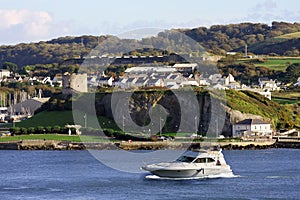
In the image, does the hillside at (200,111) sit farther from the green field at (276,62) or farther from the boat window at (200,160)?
the green field at (276,62)

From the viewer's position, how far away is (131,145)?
79250 millimetres

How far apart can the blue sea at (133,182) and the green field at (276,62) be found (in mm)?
71183

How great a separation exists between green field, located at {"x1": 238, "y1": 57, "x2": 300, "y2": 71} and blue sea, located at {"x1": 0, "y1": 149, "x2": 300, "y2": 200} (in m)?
71.2

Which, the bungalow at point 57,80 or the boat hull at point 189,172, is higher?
the bungalow at point 57,80

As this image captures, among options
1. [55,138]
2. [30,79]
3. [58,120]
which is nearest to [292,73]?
[58,120]

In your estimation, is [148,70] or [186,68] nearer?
[148,70]

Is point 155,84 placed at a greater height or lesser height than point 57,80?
lesser

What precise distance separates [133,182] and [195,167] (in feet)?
12.9

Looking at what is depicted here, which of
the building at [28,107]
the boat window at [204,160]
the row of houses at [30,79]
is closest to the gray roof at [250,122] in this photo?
the boat window at [204,160]

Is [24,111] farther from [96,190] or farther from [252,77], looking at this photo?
[96,190]

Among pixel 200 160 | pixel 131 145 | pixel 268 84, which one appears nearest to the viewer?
pixel 200 160

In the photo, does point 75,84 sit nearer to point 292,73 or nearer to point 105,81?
point 105,81

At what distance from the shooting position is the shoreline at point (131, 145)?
254 ft

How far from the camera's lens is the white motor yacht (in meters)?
52.7
